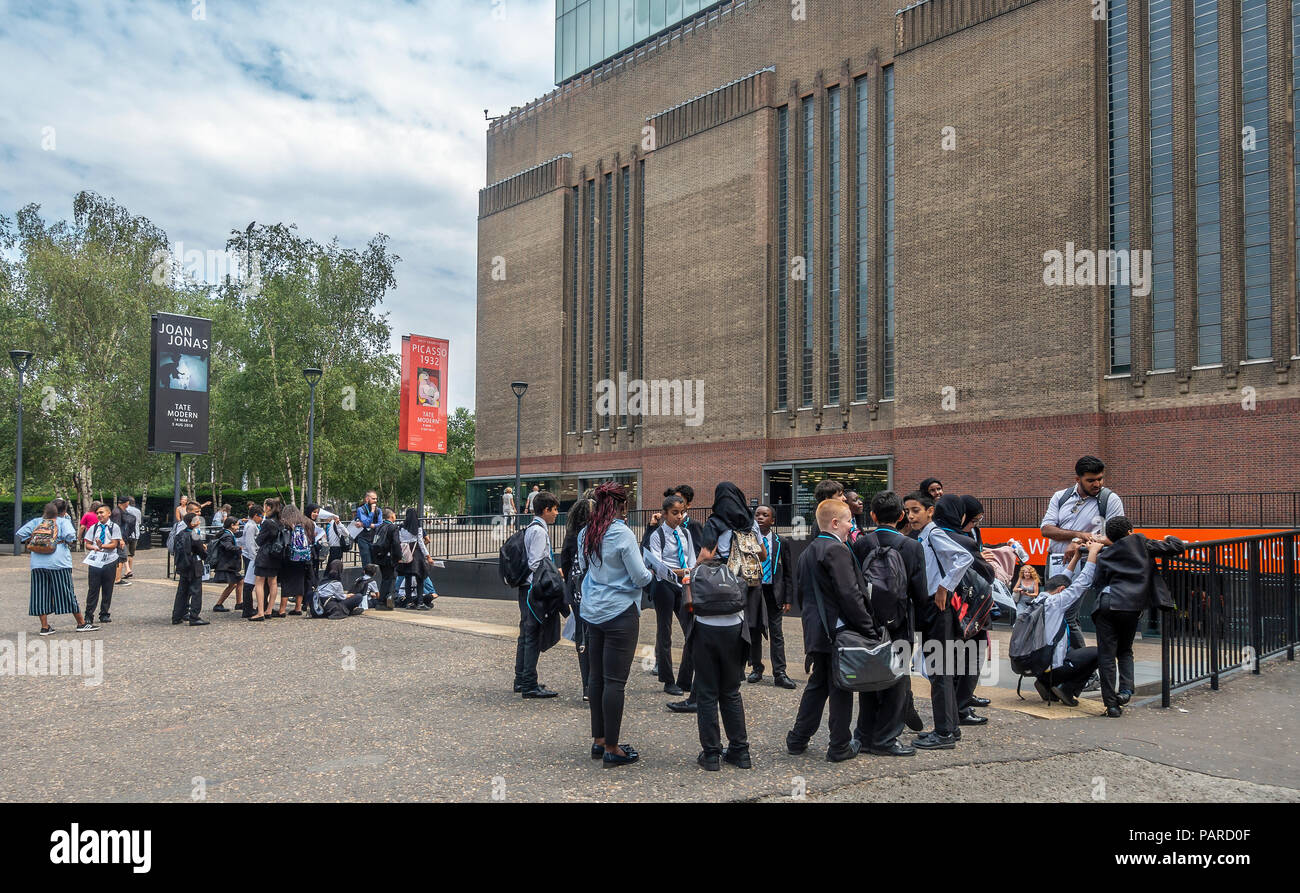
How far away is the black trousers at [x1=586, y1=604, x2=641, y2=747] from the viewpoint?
20.0 ft

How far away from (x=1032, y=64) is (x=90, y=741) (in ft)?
96.1

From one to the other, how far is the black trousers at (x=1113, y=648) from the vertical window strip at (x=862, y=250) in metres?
25.7

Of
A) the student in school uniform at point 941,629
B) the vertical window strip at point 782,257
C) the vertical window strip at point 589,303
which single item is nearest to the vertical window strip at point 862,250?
the vertical window strip at point 782,257

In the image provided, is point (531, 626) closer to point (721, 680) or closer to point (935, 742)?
point (721, 680)

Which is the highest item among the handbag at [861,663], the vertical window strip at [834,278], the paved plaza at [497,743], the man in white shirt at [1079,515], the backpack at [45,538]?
the vertical window strip at [834,278]

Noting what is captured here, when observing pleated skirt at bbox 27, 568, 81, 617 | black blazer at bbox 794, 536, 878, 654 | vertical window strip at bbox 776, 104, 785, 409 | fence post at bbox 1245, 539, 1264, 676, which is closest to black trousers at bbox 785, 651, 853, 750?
black blazer at bbox 794, 536, 878, 654

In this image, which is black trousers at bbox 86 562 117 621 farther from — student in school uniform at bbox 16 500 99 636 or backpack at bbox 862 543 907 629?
backpack at bbox 862 543 907 629

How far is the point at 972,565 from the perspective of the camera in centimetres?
696

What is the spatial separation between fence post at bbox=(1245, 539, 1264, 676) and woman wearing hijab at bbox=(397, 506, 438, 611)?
1188 cm

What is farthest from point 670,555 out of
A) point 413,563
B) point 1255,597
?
Answer: point 413,563

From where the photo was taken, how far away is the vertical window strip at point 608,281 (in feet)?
140

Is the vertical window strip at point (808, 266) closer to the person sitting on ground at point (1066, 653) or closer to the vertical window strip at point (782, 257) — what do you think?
Result: the vertical window strip at point (782, 257)

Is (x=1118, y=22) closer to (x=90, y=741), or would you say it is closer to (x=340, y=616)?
(x=340, y=616)
